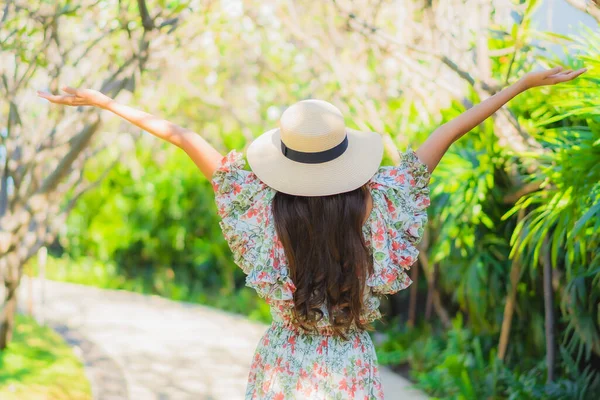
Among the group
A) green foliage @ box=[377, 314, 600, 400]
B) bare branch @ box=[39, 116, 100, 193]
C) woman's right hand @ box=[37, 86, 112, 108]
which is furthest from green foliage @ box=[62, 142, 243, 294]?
woman's right hand @ box=[37, 86, 112, 108]

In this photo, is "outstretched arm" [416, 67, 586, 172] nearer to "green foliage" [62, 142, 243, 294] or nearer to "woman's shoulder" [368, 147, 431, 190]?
"woman's shoulder" [368, 147, 431, 190]

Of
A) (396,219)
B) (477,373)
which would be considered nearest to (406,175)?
(396,219)

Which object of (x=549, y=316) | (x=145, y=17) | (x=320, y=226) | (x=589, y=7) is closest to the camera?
(x=320, y=226)

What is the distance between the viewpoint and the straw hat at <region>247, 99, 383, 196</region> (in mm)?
2174

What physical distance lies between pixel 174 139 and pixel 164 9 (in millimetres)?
2316

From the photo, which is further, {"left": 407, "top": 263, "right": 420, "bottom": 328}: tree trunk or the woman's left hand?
{"left": 407, "top": 263, "right": 420, "bottom": 328}: tree trunk

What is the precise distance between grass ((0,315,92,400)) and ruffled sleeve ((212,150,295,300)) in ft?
8.20

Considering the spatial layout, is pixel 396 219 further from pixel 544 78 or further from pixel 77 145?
pixel 77 145

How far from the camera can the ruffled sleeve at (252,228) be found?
7.14ft

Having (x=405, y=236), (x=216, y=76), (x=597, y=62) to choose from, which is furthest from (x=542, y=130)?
(x=216, y=76)

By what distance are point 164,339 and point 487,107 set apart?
5228 millimetres

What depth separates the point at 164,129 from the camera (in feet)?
7.41

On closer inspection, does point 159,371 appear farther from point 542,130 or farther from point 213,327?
point 542,130

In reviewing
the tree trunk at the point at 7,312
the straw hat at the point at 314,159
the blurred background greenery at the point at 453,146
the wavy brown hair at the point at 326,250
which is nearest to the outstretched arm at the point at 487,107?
the straw hat at the point at 314,159
